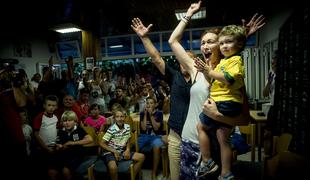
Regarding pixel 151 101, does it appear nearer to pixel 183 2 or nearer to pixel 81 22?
pixel 183 2

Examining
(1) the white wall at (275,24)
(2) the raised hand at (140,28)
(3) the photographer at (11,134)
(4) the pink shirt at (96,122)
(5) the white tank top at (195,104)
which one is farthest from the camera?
(1) the white wall at (275,24)

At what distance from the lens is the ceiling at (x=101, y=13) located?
6.31 meters

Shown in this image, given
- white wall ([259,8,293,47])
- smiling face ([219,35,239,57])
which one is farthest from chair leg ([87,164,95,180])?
white wall ([259,8,293,47])

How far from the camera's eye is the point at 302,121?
Result: 3.84 meters

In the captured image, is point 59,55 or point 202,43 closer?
point 202,43

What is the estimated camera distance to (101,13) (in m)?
7.77

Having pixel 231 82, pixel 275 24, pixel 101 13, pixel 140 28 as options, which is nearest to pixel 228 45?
pixel 231 82

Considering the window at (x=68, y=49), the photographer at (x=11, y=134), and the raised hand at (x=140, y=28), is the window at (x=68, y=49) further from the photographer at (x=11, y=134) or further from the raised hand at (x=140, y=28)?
the raised hand at (x=140, y=28)

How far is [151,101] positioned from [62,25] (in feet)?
11.7

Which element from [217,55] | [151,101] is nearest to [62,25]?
[151,101]

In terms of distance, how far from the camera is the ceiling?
6309 millimetres

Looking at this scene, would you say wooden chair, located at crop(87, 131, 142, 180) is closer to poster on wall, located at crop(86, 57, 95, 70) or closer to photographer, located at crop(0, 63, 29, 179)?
photographer, located at crop(0, 63, 29, 179)

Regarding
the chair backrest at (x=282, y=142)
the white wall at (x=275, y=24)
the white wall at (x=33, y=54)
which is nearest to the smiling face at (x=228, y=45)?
the chair backrest at (x=282, y=142)

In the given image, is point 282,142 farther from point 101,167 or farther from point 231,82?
point 101,167
